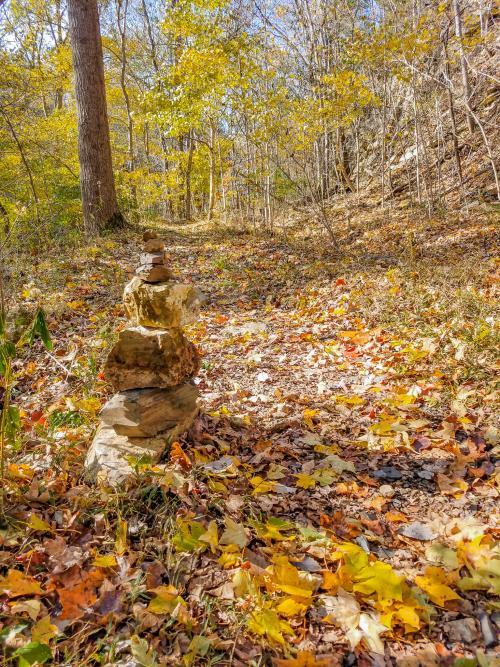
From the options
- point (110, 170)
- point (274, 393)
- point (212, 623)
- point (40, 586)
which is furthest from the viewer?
point (110, 170)

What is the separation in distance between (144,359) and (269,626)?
147 cm

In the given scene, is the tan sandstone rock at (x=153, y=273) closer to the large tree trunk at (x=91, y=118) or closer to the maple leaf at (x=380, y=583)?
the maple leaf at (x=380, y=583)

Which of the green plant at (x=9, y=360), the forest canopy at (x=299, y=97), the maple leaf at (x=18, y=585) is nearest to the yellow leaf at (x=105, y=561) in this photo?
the maple leaf at (x=18, y=585)

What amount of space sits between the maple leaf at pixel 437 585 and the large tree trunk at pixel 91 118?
7.83 metres

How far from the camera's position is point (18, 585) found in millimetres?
1493

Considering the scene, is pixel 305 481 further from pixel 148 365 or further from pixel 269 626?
pixel 148 365

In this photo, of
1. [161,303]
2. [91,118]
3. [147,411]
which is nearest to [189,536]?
[147,411]

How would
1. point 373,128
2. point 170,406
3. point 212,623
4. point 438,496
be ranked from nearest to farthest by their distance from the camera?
1. point 212,623
2. point 438,496
3. point 170,406
4. point 373,128

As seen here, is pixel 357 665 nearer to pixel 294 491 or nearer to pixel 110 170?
pixel 294 491

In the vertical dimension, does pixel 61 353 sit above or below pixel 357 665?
above

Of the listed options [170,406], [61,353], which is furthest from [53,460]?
[61,353]

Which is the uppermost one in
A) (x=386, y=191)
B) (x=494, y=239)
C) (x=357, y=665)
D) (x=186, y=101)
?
(x=186, y=101)

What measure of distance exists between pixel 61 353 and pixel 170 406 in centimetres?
214

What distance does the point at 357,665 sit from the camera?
132cm
